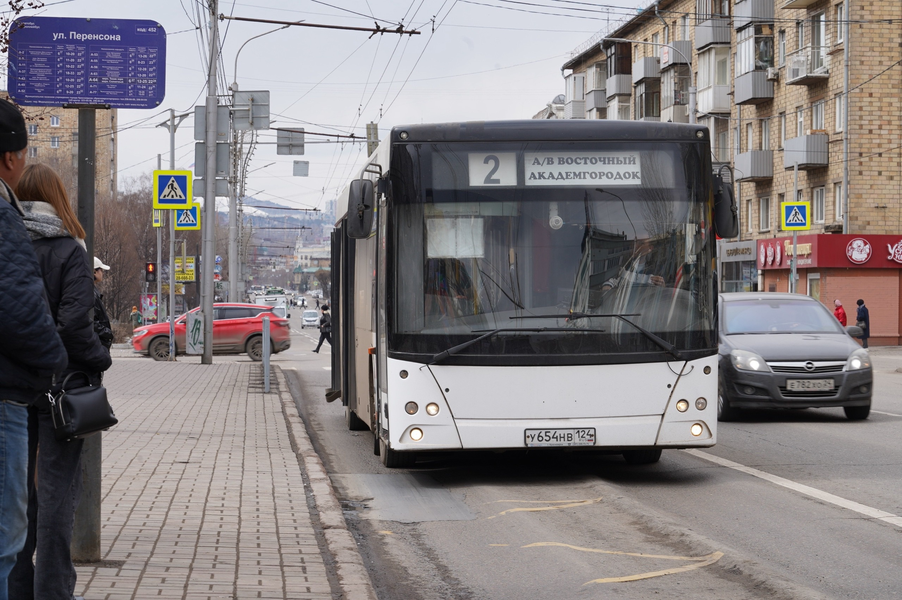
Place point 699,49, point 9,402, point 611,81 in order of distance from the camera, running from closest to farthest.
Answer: point 9,402, point 699,49, point 611,81

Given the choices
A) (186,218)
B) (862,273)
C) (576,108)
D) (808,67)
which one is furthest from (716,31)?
(186,218)

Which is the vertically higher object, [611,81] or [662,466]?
[611,81]

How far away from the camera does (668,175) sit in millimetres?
9320

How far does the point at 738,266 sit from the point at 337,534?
46.0 m

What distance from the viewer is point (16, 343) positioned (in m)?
3.16

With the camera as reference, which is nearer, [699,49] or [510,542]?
[510,542]

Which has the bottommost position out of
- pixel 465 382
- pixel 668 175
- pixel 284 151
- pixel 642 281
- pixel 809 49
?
pixel 465 382

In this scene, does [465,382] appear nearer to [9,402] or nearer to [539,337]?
[539,337]

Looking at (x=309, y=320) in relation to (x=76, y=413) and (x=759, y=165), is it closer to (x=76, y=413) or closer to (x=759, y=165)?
(x=759, y=165)

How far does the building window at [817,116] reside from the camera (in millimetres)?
44156

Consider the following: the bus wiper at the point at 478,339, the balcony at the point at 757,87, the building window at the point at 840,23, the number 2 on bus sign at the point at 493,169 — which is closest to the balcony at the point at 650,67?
the balcony at the point at 757,87

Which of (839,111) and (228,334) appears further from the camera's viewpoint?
(839,111)

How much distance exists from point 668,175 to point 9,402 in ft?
22.3

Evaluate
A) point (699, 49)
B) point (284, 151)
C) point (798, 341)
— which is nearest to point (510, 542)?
point (798, 341)
